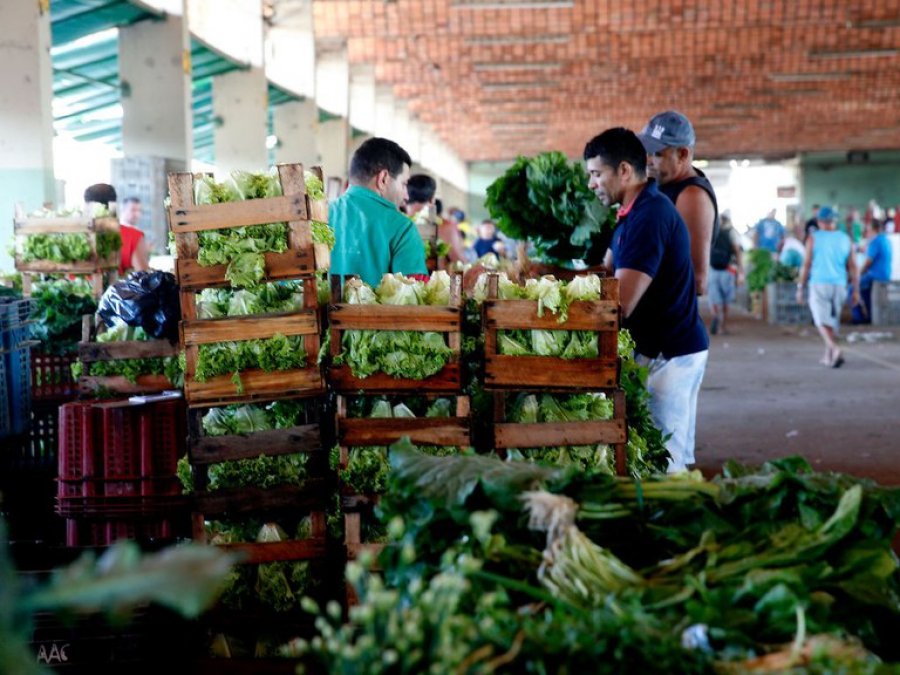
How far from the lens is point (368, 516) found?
3986mm

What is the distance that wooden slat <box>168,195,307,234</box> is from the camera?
3.90m

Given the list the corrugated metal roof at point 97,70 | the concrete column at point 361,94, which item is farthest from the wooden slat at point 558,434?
the concrete column at point 361,94

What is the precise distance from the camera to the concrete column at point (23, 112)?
8211mm

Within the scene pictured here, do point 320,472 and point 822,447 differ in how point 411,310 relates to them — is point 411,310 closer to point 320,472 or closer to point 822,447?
point 320,472

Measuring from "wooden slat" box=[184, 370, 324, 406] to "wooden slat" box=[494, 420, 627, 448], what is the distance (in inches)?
28.6

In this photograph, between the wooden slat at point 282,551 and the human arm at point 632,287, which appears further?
the human arm at point 632,287

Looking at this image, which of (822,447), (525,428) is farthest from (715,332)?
(525,428)

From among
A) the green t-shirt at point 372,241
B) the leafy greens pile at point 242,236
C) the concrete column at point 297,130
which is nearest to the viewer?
the leafy greens pile at point 242,236

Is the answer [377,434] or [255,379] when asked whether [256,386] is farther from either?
[377,434]

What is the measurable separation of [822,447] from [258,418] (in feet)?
17.9

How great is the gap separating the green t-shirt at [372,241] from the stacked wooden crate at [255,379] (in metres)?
0.94

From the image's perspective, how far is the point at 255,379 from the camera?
3965 mm

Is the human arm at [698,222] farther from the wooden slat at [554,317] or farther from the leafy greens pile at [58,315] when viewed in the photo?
the leafy greens pile at [58,315]

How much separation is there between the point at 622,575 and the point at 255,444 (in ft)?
7.33
